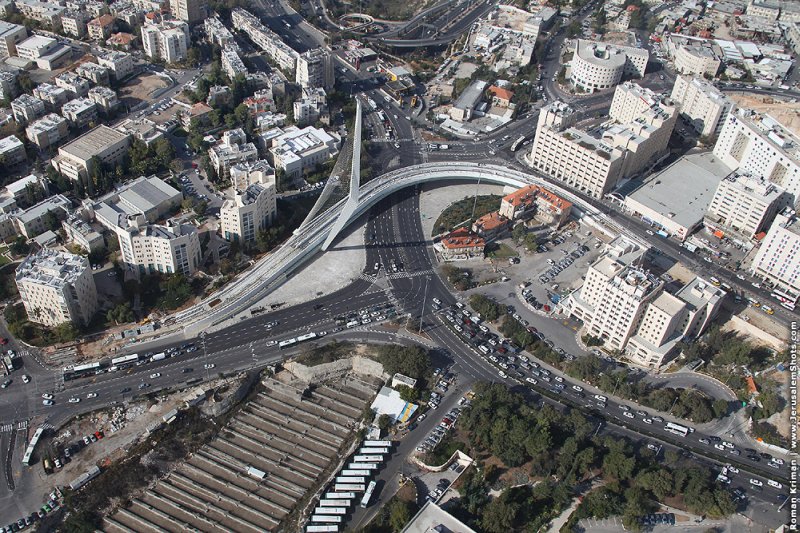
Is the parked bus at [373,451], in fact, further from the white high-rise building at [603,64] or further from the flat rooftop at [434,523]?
the white high-rise building at [603,64]

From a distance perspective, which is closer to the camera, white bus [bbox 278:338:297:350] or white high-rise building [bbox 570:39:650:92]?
white bus [bbox 278:338:297:350]

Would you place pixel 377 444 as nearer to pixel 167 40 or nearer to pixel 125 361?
pixel 125 361

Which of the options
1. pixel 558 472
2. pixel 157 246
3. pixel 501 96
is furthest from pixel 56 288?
pixel 501 96

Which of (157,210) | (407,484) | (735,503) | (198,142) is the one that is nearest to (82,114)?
(198,142)

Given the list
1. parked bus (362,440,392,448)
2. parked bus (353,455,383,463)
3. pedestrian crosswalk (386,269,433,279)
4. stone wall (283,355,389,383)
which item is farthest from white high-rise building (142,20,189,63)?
parked bus (353,455,383,463)

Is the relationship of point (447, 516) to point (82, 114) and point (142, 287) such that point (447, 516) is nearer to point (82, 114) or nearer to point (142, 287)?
point (142, 287)

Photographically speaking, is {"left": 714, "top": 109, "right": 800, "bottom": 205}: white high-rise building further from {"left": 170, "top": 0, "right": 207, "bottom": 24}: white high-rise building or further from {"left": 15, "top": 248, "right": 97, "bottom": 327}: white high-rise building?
{"left": 170, "top": 0, "right": 207, "bottom": 24}: white high-rise building
